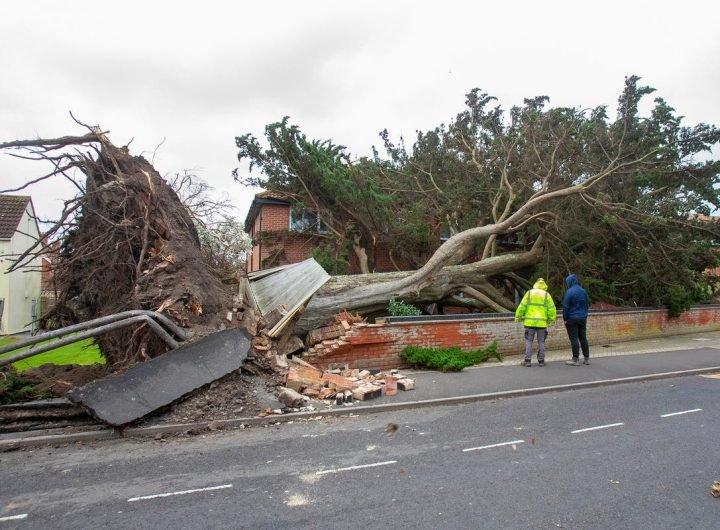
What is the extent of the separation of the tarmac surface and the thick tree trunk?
89.2 inches

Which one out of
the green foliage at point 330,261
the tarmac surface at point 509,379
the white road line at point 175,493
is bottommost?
the tarmac surface at point 509,379

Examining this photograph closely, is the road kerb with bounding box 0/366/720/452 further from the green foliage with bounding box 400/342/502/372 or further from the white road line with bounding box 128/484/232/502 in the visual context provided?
the white road line with bounding box 128/484/232/502

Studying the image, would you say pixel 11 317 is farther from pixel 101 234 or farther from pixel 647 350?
pixel 647 350

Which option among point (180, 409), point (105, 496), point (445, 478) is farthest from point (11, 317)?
point (445, 478)

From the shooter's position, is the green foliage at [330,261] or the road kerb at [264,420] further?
the green foliage at [330,261]

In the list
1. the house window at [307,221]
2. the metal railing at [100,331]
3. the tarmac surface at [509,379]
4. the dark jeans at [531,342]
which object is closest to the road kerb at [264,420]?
the tarmac surface at [509,379]

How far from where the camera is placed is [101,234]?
7754mm

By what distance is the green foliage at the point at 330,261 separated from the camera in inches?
601

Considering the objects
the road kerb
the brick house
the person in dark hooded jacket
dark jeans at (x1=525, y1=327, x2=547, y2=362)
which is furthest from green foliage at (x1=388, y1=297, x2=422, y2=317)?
the brick house

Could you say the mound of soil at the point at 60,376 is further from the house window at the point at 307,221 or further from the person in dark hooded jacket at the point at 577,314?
the house window at the point at 307,221

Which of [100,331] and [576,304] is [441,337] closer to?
[576,304]

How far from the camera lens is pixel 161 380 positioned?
586cm

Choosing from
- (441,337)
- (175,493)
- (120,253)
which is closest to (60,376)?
(120,253)

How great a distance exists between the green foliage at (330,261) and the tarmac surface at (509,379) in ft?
22.1
